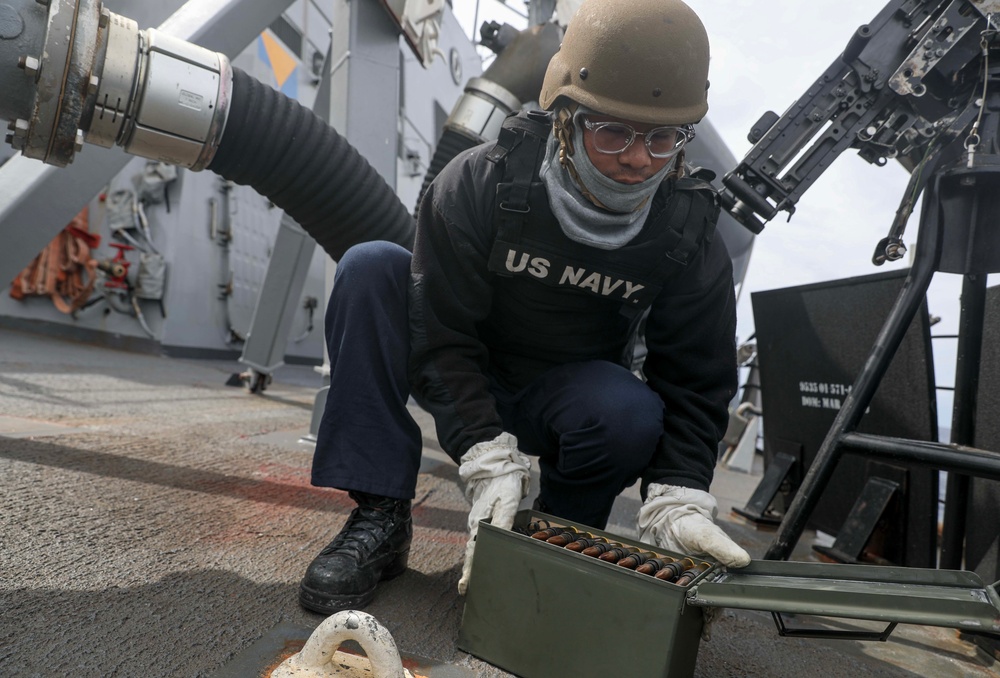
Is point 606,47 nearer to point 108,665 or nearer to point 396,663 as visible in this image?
point 396,663

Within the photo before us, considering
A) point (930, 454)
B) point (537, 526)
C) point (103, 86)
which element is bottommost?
point (537, 526)

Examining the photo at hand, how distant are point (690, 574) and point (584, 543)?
0.52 ft

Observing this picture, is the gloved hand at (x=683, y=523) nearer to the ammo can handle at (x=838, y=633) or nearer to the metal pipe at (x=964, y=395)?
the ammo can handle at (x=838, y=633)

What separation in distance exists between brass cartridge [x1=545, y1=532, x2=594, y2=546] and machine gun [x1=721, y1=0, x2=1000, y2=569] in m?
0.60

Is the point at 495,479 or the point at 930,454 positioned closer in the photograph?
the point at 495,479

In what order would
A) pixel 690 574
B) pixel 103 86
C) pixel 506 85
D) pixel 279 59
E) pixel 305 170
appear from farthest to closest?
pixel 279 59 → pixel 506 85 → pixel 305 170 → pixel 103 86 → pixel 690 574

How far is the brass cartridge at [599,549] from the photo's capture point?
93cm

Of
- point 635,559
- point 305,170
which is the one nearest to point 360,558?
point 635,559

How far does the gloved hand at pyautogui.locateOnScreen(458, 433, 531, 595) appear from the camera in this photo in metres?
1.04

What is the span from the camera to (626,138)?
1153mm

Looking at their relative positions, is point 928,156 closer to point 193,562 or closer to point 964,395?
point 964,395

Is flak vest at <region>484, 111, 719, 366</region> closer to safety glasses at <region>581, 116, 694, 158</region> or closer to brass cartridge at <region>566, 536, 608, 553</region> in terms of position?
safety glasses at <region>581, 116, 694, 158</region>

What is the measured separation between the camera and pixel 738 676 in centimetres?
107

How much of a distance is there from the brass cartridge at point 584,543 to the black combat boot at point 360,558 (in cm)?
38
